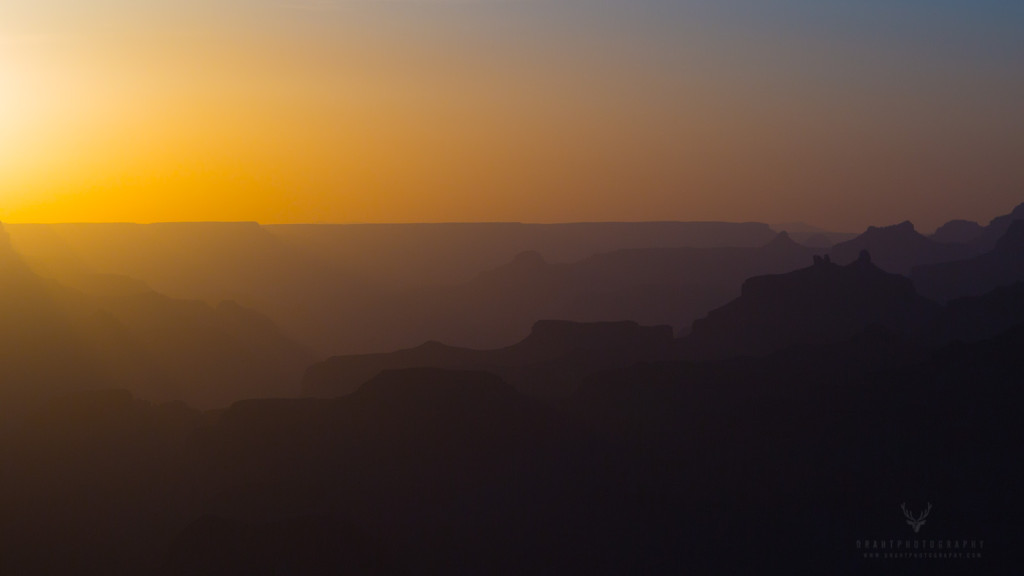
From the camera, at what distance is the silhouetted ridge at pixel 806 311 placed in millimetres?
121500

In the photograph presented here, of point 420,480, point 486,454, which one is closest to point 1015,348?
point 486,454

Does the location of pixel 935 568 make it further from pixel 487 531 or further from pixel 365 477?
pixel 365 477

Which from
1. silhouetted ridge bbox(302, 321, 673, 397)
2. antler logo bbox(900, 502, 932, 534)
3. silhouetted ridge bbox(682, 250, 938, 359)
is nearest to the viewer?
antler logo bbox(900, 502, 932, 534)

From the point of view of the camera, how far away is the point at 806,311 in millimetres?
127750

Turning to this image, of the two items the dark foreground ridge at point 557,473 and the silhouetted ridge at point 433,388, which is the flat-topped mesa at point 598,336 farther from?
the silhouetted ridge at point 433,388

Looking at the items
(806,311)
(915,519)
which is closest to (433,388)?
(915,519)

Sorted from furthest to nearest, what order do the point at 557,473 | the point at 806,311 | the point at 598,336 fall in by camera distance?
the point at 806,311 → the point at 598,336 → the point at 557,473

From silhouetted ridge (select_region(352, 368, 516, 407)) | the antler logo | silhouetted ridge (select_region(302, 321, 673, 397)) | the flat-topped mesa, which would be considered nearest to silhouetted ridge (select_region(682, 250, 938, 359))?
the flat-topped mesa

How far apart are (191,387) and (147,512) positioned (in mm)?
70664

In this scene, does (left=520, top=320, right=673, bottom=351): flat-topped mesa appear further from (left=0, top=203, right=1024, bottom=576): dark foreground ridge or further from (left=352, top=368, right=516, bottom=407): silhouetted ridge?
(left=352, top=368, right=516, bottom=407): silhouetted ridge

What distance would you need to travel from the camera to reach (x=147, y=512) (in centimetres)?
7344

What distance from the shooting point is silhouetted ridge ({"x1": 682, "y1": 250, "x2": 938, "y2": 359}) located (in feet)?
399

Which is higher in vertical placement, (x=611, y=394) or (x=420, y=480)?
(x=611, y=394)

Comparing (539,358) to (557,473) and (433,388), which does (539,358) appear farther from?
(557,473)
